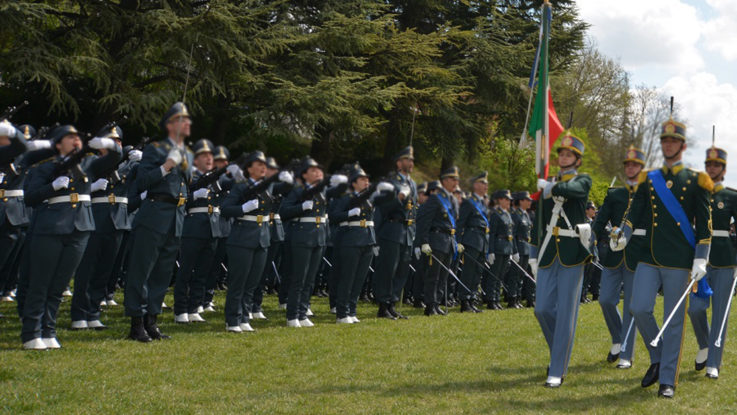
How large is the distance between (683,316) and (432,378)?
233 centimetres

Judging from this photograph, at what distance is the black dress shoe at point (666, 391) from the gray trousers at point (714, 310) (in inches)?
58.3

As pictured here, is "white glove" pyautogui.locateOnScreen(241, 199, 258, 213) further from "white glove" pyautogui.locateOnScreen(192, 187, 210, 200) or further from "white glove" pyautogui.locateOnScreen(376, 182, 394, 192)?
"white glove" pyautogui.locateOnScreen(376, 182, 394, 192)

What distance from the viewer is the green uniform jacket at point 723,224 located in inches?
317

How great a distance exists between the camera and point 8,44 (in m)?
18.0

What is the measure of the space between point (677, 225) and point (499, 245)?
25.6ft

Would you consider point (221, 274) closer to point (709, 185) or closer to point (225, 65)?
point (225, 65)

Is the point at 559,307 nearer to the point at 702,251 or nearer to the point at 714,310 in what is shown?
the point at 702,251

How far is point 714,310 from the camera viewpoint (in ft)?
26.8

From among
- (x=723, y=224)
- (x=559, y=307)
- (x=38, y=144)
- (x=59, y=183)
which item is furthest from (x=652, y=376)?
(x=38, y=144)

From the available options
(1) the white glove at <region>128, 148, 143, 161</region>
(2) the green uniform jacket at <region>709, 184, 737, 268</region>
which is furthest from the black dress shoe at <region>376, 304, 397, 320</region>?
(2) the green uniform jacket at <region>709, 184, 737, 268</region>

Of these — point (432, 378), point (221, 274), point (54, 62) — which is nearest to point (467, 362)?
point (432, 378)

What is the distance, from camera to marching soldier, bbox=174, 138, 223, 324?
9852 mm

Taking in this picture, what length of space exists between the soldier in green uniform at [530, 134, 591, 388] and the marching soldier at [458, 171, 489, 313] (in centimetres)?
627

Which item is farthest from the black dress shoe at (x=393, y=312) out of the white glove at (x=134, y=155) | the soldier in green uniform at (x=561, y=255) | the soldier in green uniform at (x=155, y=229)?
the soldier in green uniform at (x=561, y=255)
